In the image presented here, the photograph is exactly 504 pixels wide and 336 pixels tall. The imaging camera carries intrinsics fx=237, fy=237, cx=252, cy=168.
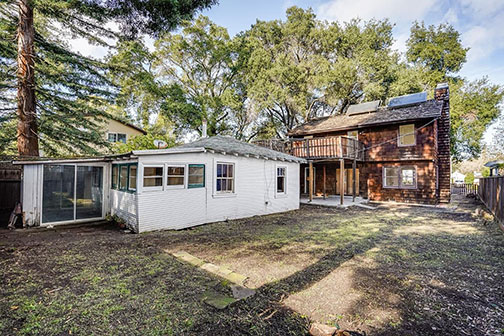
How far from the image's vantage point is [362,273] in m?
4.16

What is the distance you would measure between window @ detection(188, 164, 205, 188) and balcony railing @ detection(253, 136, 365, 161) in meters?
8.12

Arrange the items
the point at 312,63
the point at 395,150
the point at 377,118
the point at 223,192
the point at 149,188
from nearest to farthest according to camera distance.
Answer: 1. the point at 149,188
2. the point at 223,192
3. the point at 395,150
4. the point at 377,118
5. the point at 312,63

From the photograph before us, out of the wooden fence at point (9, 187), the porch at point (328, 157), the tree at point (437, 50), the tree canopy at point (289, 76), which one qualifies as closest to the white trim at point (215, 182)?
the porch at point (328, 157)

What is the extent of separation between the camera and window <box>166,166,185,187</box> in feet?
24.4

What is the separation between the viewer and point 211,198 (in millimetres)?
8508

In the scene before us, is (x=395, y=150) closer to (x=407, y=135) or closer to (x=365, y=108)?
(x=407, y=135)

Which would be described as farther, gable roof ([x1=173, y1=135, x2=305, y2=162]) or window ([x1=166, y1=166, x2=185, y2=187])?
gable roof ([x1=173, y1=135, x2=305, y2=162])

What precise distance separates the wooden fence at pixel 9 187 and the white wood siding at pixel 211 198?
6.90 metres

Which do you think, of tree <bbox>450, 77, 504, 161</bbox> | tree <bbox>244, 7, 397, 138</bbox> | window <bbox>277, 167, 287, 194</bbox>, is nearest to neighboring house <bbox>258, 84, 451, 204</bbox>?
window <bbox>277, 167, 287, 194</bbox>

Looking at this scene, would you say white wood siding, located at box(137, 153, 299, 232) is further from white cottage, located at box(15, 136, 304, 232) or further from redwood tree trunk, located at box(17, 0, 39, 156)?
redwood tree trunk, located at box(17, 0, 39, 156)

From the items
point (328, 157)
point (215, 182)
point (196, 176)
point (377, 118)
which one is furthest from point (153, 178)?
point (377, 118)

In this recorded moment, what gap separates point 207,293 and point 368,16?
26.2 meters

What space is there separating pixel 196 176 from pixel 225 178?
1.32 metres

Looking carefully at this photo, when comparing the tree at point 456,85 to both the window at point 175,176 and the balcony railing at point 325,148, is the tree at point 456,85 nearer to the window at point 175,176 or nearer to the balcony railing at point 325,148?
the balcony railing at point 325,148
